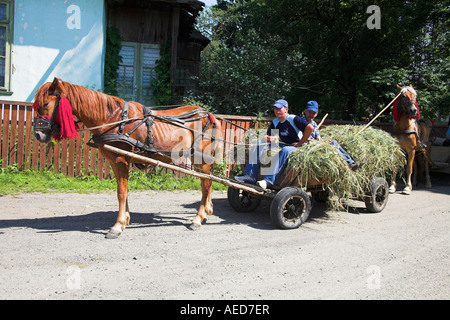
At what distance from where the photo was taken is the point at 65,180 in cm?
805

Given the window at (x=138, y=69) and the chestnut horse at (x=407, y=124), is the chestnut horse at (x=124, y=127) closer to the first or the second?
the chestnut horse at (x=407, y=124)

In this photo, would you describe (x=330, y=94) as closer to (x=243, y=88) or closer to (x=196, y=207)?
(x=243, y=88)

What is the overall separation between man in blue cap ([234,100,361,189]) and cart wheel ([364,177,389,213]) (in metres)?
0.81

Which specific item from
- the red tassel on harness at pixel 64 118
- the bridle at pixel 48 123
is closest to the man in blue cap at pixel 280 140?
the red tassel on harness at pixel 64 118

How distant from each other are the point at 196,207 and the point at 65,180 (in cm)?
326

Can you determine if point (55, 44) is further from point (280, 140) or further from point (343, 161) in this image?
point (343, 161)

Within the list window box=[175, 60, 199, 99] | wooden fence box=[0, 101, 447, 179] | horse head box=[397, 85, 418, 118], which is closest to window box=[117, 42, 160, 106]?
window box=[175, 60, 199, 99]

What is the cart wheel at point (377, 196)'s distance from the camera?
6598mm

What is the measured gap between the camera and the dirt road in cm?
342

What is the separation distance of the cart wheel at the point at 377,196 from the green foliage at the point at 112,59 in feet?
28.4

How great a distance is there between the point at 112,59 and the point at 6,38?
9.79 feet

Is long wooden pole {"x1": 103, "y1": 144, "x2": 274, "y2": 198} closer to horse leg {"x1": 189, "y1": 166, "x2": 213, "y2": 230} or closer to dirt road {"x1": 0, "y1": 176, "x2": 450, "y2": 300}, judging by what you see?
horse leg {"x1": 189, "y1": 166, "x2": 213, "y2": 230}

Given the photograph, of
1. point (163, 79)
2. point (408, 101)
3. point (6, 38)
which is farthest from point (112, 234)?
point (6, 38)
